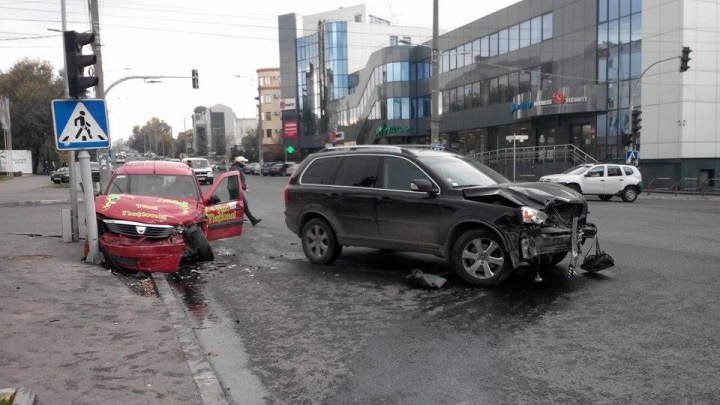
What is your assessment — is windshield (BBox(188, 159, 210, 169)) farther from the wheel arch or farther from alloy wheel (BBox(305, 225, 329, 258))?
the wheel arch

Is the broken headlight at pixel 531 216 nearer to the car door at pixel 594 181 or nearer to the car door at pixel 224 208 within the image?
the car door at pixel 224 208

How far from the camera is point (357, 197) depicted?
28.3 feet

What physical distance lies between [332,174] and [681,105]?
31.9 meters

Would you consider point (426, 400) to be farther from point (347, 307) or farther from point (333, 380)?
point (347, 307)

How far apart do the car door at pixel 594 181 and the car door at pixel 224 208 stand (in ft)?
61.5

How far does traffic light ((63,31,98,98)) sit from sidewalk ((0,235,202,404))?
2706mm

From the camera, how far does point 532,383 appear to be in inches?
171

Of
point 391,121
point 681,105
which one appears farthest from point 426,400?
point 391,121

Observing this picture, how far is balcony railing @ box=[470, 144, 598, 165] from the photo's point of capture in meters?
37.9

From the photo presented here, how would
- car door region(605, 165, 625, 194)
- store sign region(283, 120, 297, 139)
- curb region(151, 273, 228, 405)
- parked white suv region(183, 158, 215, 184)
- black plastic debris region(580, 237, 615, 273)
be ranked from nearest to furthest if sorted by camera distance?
curb region(151, 273, 228, 405) < black plastic debris region(580, 237, 615, 273) < car door region(605, 165, 625, 194) < parked white suv region(183, 158, 215, 184) < store sign region(283, 120, 297, 139)

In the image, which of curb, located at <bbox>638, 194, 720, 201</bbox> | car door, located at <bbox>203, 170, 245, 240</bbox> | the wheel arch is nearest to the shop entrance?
curb, located at <bbox>638, 194, 720, 201</bbox>

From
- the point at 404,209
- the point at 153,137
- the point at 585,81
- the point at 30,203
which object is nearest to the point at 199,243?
the point at 404,209

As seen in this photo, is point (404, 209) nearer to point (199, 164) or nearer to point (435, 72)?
point (435, 72)

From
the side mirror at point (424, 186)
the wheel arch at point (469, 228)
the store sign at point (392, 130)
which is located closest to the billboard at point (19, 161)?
the store sign at point (392, 130)
